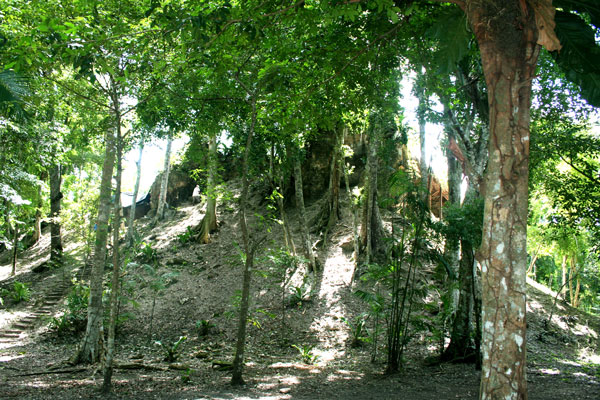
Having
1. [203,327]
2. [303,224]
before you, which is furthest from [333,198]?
[203,327]

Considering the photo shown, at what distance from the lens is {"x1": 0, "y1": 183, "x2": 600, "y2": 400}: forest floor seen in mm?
6836

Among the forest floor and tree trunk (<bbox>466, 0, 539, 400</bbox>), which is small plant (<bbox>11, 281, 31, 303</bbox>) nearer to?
the forest floor

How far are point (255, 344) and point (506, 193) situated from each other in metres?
9.89

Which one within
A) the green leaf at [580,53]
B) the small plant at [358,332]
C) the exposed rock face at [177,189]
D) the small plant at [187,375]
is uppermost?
the exposed rock face at [177,189]

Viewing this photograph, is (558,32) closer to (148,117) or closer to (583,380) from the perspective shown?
(583,380)

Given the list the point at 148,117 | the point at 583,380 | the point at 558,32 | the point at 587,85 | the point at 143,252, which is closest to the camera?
the point at 558,32

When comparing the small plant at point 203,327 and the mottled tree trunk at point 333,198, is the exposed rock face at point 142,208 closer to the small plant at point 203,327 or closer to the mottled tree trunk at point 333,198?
the mottled tree trunk at point 333,198

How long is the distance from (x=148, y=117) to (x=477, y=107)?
25.2ft

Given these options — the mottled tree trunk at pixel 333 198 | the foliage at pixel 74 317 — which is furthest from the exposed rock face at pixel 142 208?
the mottled tree trunk at pixel 333 198

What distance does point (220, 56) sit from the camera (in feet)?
19.6

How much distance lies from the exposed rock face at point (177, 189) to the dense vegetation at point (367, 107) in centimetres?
919

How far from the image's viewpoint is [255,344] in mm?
11547

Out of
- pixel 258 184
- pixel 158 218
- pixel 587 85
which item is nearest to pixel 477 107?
pixel 587 85

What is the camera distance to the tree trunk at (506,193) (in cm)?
312
